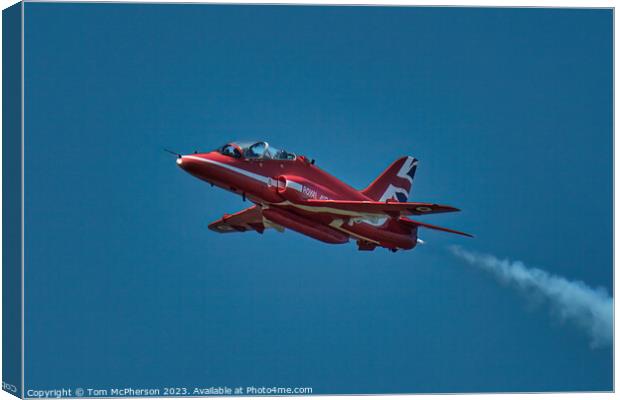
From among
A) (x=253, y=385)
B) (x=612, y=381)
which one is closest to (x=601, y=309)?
(x=612, y=381)

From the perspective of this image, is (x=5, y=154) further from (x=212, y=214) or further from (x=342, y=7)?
(x=342, y=7)

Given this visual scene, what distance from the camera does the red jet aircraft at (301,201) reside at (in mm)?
36500

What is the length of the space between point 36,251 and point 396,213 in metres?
8.07

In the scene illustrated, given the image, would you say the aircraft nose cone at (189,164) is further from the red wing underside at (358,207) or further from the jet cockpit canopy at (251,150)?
the red wing underside at (358,207)

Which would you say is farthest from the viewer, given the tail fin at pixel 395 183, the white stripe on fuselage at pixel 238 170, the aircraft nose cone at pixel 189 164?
the tail fin at pixel 395 183

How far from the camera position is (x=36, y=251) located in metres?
35.6

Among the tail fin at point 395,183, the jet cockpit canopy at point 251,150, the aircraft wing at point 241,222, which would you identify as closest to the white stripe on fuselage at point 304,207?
→ the jet cockpit canopy at point 251,150

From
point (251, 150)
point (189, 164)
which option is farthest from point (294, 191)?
point (189, 164)

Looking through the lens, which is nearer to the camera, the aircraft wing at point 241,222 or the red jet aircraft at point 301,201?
the red jet aircraft at point 301,201

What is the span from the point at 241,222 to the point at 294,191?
131 inches

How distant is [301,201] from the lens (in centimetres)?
3722

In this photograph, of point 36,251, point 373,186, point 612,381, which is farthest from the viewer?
point 373,186

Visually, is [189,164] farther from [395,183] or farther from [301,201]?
[395,183]

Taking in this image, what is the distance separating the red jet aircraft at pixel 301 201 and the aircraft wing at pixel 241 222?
2 centimetres
